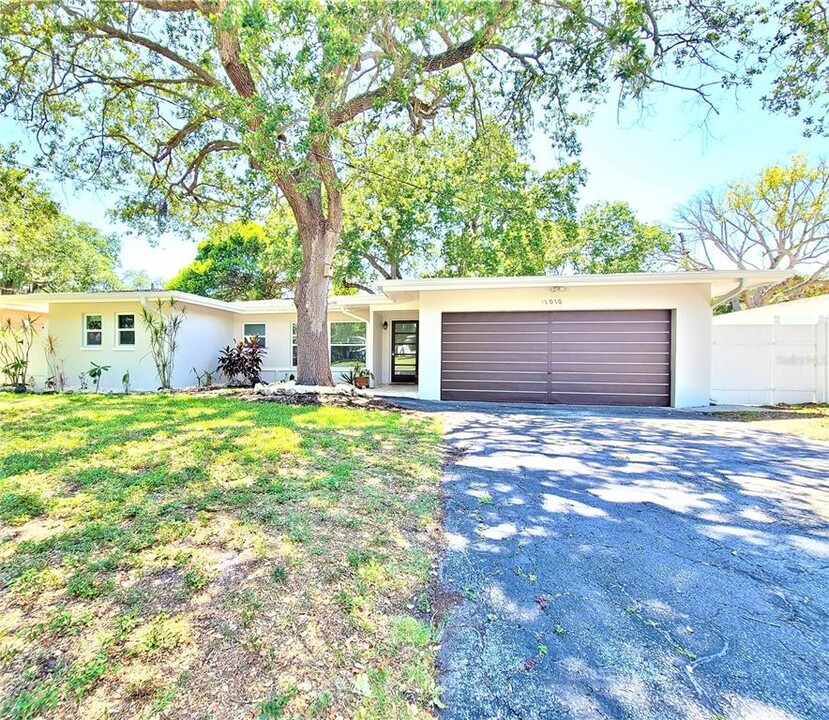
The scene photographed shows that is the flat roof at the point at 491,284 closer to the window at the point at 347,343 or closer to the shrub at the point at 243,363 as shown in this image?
the window at the point at 347,343

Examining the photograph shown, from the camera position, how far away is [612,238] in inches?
759

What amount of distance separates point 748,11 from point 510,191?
4.96m

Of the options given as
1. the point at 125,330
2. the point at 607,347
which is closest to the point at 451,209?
the point at 607,347

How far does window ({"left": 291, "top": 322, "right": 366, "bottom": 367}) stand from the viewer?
1355 centimetres

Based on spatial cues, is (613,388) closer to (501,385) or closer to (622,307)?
(622,307)

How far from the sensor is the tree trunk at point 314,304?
28.9 feet

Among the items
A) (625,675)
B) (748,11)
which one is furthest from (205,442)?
(748,11)

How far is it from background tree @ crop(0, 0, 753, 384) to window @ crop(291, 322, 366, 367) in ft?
15.1

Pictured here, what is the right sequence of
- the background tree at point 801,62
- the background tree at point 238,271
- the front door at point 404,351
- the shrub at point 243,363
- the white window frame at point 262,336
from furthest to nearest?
the background tree at point 238,271
the front door at point 404,351
the white window frame at point 262,336
the shrub at point 243,363
the background tree at point 801,62

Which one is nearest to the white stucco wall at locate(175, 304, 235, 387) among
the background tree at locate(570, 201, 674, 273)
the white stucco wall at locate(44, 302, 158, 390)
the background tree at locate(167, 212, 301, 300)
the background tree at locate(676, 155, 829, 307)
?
the white stucco wall at locate(44, 302, 158, 390)

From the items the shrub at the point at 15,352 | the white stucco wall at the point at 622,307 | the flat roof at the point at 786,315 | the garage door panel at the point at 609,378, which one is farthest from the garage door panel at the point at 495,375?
the shrub at the point at 15,352

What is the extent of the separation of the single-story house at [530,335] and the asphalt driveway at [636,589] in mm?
4924

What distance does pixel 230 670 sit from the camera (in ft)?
5.13

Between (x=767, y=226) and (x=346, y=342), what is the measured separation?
69.8 ft
